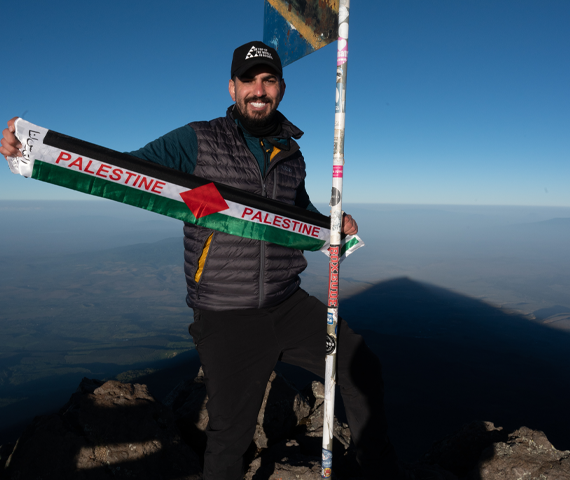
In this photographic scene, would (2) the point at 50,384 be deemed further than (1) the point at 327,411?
Yes

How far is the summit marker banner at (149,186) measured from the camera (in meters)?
2.31

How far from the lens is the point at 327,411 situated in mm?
2652

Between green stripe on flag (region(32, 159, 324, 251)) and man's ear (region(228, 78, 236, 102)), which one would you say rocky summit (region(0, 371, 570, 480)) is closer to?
green stripe on flag (region(32, 159, 324, 251))

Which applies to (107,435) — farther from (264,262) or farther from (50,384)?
(50,384)

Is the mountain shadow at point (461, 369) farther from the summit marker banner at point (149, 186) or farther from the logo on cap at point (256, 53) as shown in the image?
the logo on cap at point (256, 53)

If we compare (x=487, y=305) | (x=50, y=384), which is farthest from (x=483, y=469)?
(x=487, y=305)

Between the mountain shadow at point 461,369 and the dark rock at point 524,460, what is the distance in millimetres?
5865

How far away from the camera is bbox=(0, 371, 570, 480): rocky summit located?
3.16 meters

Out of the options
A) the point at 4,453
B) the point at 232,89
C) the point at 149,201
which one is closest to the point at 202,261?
the point at 149,201

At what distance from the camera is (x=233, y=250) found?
8.27 ft

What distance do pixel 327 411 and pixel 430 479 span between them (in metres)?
1.78

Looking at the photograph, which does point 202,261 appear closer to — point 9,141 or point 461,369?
point 9,141

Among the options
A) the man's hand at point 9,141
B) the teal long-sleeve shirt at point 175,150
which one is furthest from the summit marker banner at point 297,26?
the man's hand at point 9,141

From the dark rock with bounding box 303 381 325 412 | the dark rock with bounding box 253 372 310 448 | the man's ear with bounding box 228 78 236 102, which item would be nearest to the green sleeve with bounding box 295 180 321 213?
the man's ear with bounding box 228 78 236 102
